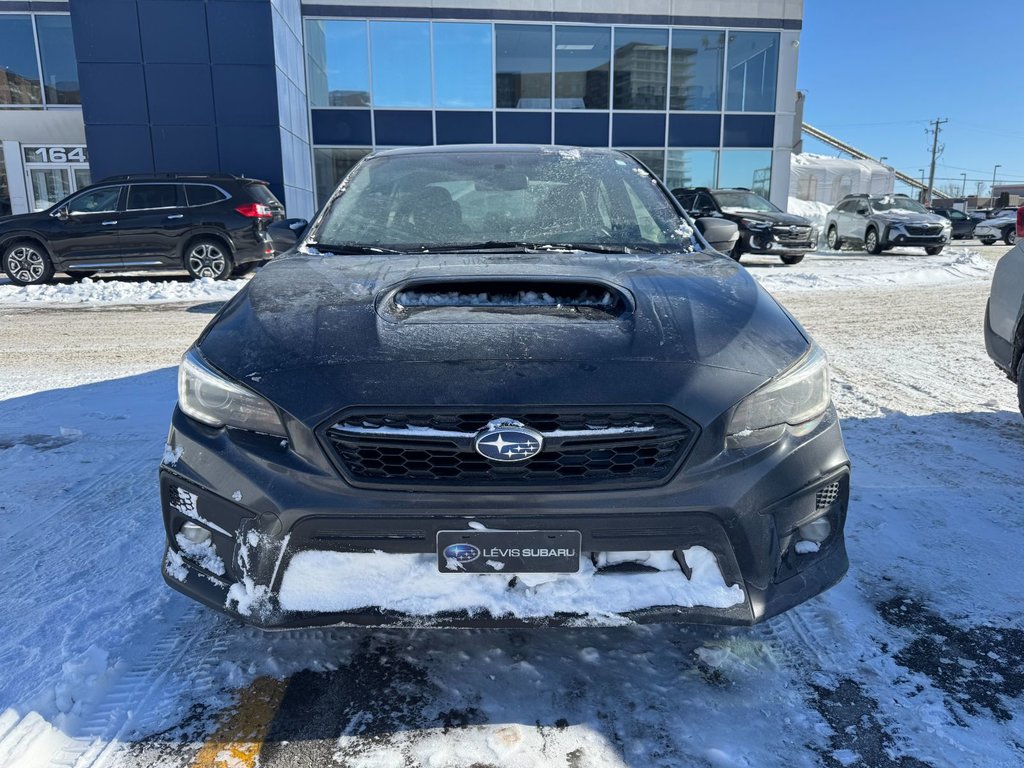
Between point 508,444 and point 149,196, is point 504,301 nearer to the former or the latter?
point 508,444

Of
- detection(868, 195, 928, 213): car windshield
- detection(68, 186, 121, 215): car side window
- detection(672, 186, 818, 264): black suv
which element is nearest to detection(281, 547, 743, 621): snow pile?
detection(68, 186, 121, 215): car side window

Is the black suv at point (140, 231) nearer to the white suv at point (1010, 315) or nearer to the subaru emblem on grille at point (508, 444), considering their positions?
the white suv at point (1010, 315)

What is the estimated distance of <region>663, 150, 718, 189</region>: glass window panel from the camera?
19.5 m

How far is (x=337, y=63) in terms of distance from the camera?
59.8ft

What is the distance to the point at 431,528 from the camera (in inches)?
68.6

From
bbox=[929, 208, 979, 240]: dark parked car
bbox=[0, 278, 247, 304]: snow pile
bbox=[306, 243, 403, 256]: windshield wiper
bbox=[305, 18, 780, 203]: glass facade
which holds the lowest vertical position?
bbox=[929, 208, 979, 240]: dark parked car

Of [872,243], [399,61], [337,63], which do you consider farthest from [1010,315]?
[337,63]

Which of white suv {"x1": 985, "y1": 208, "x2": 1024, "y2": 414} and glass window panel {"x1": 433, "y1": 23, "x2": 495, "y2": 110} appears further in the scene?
glass window panel {"x1": 433, "y1": 23, "x2": 495, "y2": 110}

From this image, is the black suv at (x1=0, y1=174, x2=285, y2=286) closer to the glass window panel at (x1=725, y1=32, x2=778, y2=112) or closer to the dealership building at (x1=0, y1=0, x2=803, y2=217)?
the dealership building at (x1=0, y1=0, x2=803, y2=217)

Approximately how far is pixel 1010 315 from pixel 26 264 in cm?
1295

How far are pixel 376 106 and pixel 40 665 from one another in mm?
18211

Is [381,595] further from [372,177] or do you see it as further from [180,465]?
[372,177]

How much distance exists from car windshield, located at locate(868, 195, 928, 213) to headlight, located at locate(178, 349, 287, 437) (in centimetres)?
1953

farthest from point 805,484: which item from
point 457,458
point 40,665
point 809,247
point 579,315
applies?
point 809,247
